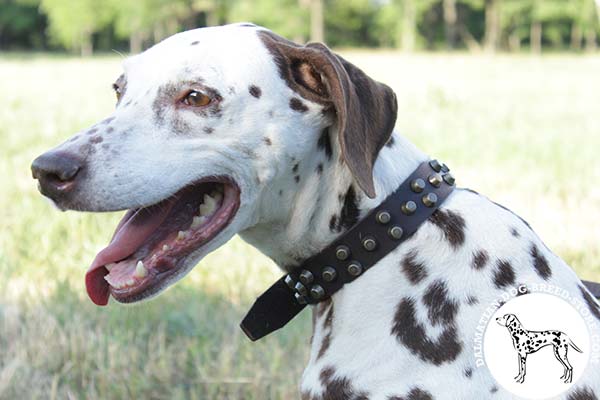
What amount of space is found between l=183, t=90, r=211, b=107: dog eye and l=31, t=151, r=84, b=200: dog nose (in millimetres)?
395

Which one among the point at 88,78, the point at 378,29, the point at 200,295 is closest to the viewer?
the point at 200,295

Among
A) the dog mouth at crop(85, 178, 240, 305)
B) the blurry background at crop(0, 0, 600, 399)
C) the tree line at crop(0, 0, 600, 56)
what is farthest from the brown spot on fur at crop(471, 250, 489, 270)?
the tree line at crop(0, 0, 600, 56)

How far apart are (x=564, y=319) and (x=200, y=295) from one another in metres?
2.70

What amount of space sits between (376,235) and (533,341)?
0.58 meters

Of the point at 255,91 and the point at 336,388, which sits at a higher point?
the point at 255,91

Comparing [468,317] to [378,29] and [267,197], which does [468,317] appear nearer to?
[267,197]

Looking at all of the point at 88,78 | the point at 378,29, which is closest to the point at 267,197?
the point at 88,78

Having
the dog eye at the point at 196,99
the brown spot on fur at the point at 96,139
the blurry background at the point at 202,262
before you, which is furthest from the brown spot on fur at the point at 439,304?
the blurry background at the point at 202,262

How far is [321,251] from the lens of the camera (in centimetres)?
276

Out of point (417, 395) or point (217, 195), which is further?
point (217, 195)

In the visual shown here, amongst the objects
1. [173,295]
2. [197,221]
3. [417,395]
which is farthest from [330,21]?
[417,395]

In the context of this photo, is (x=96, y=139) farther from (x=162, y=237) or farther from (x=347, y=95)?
(x=347, y=95)

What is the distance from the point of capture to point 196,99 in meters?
2.73

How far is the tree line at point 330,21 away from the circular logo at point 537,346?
54.6 m
